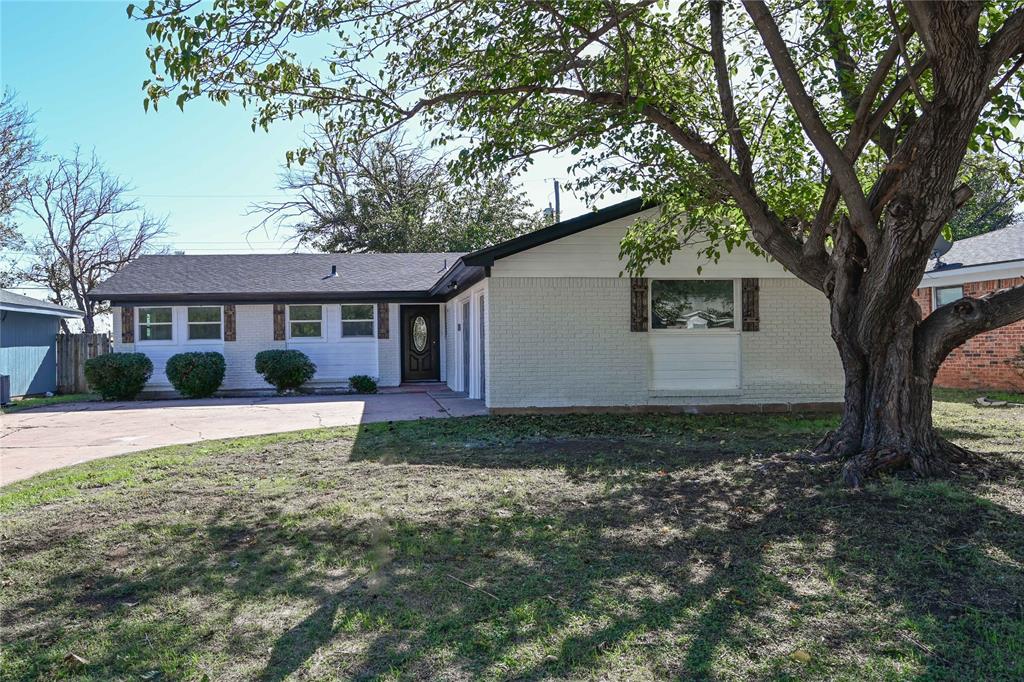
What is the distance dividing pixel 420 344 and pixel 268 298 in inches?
160

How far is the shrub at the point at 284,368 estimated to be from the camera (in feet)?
53.9

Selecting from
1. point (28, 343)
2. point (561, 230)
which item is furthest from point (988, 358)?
point (28, 343)

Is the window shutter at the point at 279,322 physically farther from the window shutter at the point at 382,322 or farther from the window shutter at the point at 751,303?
the window shutter at the point at 751,303

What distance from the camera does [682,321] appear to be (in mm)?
12039

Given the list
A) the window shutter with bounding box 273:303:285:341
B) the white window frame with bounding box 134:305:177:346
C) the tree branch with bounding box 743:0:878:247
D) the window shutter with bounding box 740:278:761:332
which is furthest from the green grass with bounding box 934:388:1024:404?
the white window frame with bounding box 134:305:177:346

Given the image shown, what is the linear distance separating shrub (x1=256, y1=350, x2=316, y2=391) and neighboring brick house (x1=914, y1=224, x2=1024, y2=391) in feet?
46.7

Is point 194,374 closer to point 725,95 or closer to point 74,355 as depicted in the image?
point 74,355

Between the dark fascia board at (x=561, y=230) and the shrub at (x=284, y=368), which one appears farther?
the shrub at (x=284, y=368)

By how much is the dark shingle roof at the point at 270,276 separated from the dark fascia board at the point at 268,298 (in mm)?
35

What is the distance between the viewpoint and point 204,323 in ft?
57.4

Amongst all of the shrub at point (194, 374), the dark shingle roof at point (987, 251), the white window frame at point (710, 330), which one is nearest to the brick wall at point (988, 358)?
the dark shingle roof at point (987, 251)

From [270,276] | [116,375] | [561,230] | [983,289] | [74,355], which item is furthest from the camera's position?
[74,355]

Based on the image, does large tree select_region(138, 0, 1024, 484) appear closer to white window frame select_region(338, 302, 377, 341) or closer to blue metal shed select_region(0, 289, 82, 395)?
white window frame select_region(338, 302, 377, 341)

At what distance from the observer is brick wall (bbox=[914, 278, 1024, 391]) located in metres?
14.7
